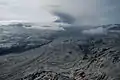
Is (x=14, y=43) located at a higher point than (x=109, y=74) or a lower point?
higher

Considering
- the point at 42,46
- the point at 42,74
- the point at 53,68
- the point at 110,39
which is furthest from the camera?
the point at 110,39

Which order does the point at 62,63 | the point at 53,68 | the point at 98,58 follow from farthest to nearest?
the point at 98,58 → the point at 62,63 → the point at 53,68

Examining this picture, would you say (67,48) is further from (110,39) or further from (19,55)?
(110,39)

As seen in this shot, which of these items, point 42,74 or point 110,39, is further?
point 110,39

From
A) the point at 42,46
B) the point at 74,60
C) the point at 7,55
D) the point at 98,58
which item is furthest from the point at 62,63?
the point at 42,46

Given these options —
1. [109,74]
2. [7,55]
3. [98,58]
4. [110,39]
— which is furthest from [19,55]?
[110,39]

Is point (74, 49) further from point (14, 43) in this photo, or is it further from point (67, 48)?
point (14, 43)
